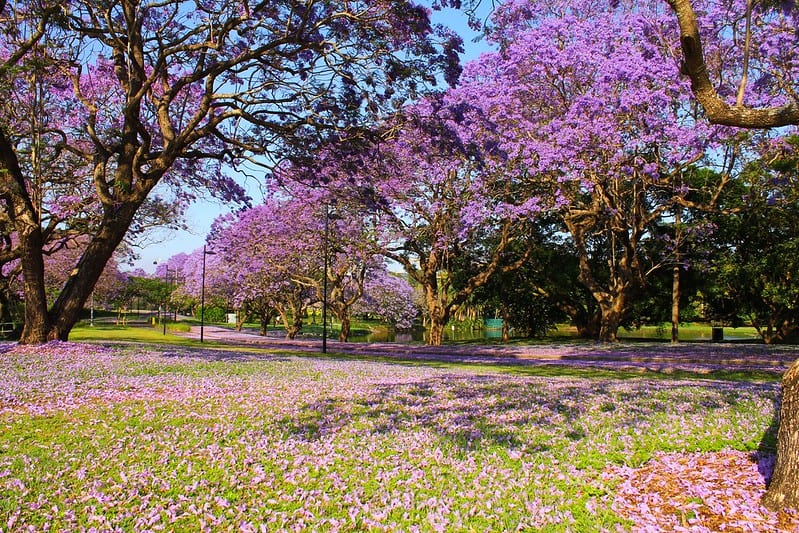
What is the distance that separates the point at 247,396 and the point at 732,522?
6.41 meters

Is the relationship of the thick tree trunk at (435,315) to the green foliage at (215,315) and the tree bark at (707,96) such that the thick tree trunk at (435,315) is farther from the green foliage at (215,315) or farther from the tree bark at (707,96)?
the green foliage at (215,315)

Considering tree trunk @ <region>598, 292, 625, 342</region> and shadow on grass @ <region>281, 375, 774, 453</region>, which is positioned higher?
tree trunk @ <region>598, 292, 625, 342</region>

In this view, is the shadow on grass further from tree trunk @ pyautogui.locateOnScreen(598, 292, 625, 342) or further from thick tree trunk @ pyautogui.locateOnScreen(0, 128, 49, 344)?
tree trunk @ pyautogui.locateOnScreen(598, 292, 625, 342)

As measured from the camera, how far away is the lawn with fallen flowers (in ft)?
13.6

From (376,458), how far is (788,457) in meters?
3.44

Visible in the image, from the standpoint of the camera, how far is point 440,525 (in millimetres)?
4031

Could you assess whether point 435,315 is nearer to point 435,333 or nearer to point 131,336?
point 435,333

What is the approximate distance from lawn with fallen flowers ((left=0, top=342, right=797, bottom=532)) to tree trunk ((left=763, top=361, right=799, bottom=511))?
0.56ft

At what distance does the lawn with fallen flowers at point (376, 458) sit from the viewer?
415 centimetres

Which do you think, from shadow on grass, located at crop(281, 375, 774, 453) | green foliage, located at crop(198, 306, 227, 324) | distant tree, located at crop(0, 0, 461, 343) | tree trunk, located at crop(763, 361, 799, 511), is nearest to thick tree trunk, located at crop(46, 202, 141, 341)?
distant tree, located at crop(0, 0, 461, 343)

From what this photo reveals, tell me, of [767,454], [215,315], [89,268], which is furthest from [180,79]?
[215,315]

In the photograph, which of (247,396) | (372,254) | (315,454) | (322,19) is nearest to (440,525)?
(315,454)

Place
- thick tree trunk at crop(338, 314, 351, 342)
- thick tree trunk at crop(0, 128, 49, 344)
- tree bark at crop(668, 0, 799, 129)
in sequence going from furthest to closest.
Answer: thick tree trunk at crop(338, 314, 351, 342), thick tree trunk at crop(0, 128, 49, 344), tree bark at crop(668, 0, 799, 129)

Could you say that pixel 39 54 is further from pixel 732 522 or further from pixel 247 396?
pixel 732 522
